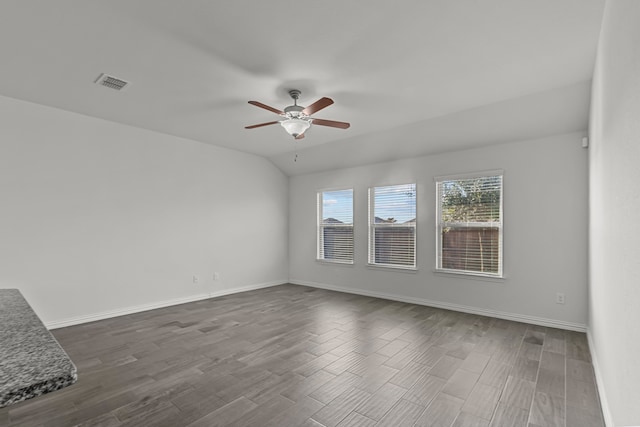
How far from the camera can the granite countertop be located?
2.47ft

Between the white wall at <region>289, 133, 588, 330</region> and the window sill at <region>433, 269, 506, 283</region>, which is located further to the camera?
the window sill at <region>433, 269, 506, 283</region>

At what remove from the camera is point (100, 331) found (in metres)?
3.89

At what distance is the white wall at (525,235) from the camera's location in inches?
154

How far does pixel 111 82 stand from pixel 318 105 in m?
2.17

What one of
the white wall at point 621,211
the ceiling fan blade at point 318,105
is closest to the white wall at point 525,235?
the white wall at point 621,211

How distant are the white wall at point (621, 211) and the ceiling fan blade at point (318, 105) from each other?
190 cm

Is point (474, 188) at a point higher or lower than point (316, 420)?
higher

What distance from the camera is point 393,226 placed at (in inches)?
224

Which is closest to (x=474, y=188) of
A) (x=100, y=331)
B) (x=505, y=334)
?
(x=505, y=334)

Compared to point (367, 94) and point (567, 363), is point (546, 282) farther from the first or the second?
point (367, 94)

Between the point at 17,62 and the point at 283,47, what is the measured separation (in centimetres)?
248

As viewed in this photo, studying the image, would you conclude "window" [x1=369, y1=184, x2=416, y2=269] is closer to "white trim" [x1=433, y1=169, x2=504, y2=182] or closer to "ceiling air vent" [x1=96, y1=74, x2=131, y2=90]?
"white trim" [x1=433, y1=169, x2=504, y2=182]

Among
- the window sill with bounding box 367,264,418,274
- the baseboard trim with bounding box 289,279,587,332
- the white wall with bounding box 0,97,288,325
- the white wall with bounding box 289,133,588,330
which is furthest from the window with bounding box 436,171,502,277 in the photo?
the white wall with bounding box 0,97,288,325

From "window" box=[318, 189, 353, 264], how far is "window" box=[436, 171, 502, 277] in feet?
6.00
